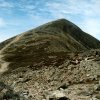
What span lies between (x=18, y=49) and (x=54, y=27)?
52.4 metres

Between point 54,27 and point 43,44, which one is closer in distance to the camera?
point 43,44

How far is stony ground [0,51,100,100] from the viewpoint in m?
33.5

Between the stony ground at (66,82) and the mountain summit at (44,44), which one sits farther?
the mountain summit at (44,44)

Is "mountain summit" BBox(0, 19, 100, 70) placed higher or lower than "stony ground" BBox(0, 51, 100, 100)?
higher

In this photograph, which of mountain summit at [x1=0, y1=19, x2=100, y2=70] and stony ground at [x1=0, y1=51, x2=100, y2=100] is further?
mountain summit at [x1=0, y1=19, x2=100, y2=70]

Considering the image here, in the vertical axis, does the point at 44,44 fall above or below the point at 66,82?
above

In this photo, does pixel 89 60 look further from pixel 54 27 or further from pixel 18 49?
pixel 54 27

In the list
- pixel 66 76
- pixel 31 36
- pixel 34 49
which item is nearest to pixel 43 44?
pixel 34 49

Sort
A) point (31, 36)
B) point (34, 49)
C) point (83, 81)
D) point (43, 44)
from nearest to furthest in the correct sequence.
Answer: point (83, 81) < point (34, 49) < point (43, 44) < point (31, 36)

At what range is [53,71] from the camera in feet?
168

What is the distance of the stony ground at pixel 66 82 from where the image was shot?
3346 cm

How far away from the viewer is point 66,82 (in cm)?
4244

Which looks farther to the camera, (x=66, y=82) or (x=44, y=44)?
(x=44, y=44)

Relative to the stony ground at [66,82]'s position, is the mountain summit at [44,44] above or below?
above
